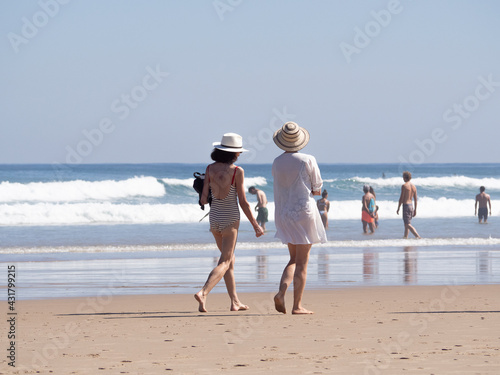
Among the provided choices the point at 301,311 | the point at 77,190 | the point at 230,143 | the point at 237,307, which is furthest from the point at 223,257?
the point at 77,190

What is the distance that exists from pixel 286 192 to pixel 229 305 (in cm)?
160

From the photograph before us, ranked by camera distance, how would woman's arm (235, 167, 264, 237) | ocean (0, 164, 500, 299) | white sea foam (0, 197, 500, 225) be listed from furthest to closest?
1. white sea foam (0, 197, 500, 225)
2. ocean (0, 164, 500, 299)
3. woman's arm (235, 167, 264, 237)

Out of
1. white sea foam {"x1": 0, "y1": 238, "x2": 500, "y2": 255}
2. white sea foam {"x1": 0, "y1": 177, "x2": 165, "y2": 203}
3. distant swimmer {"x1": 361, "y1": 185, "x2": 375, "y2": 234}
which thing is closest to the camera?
white sea foam {"x1": 0, "y1": 238, "x2": 500, "y2": 255}

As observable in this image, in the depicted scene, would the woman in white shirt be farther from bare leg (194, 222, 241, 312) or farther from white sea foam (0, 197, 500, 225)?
white sea foam (0, 197, 500, 225)

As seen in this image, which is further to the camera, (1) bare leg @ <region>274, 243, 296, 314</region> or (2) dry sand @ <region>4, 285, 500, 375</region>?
(1) bare leg @ <region>274, 243, 296, 314</region>

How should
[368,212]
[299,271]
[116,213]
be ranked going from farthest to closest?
[116,213]
[368,212]
[299,271]

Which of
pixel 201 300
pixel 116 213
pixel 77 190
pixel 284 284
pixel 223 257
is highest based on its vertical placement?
pixel 77 190

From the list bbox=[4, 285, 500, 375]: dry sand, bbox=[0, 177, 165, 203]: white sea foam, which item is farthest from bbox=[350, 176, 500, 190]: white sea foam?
bbox=[4, 285, 500, 375]: dry sand

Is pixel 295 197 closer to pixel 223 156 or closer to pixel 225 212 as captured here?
pixel 225 212

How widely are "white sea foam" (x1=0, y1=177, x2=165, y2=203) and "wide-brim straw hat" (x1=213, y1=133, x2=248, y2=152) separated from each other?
32865mm

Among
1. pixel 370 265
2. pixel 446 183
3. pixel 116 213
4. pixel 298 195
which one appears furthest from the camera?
pixel 446 183

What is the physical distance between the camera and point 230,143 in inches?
273

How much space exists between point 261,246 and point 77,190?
2816cm

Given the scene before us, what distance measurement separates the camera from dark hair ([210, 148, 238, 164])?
22.8 ft
